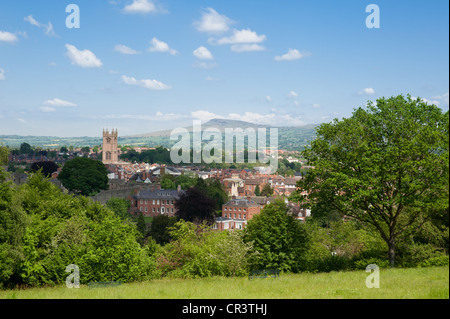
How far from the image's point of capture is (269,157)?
171000 mm

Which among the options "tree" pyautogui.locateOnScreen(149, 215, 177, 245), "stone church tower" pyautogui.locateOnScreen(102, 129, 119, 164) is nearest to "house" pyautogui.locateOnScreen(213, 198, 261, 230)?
"tree" pyautogui.locateOnScreen(149, 215, 177, 245)

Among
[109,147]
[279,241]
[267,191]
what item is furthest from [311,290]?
[109,147]

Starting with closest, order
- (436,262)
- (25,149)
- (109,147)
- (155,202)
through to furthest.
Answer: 1. (436,262)
2. (155,202)
3. (109,147)
4. (25,149)

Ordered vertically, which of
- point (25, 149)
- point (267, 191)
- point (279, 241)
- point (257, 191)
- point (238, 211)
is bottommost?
point (238, 211)

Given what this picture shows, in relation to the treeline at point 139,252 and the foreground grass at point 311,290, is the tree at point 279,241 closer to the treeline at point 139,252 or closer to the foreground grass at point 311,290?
the treeline at point 139,252

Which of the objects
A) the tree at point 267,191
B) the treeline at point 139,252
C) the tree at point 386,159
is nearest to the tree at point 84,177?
the tree at point 267,191

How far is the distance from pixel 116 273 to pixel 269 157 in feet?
503

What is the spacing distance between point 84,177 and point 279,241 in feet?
221

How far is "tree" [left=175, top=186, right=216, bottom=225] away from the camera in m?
64.8

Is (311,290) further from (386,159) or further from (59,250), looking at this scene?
(59,250)

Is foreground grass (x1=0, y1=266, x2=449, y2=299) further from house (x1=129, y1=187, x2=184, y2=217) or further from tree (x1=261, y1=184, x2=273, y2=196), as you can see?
tree (x1=261, y1=184, x2=273, y2=196)

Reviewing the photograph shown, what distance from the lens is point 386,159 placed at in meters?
18.2
